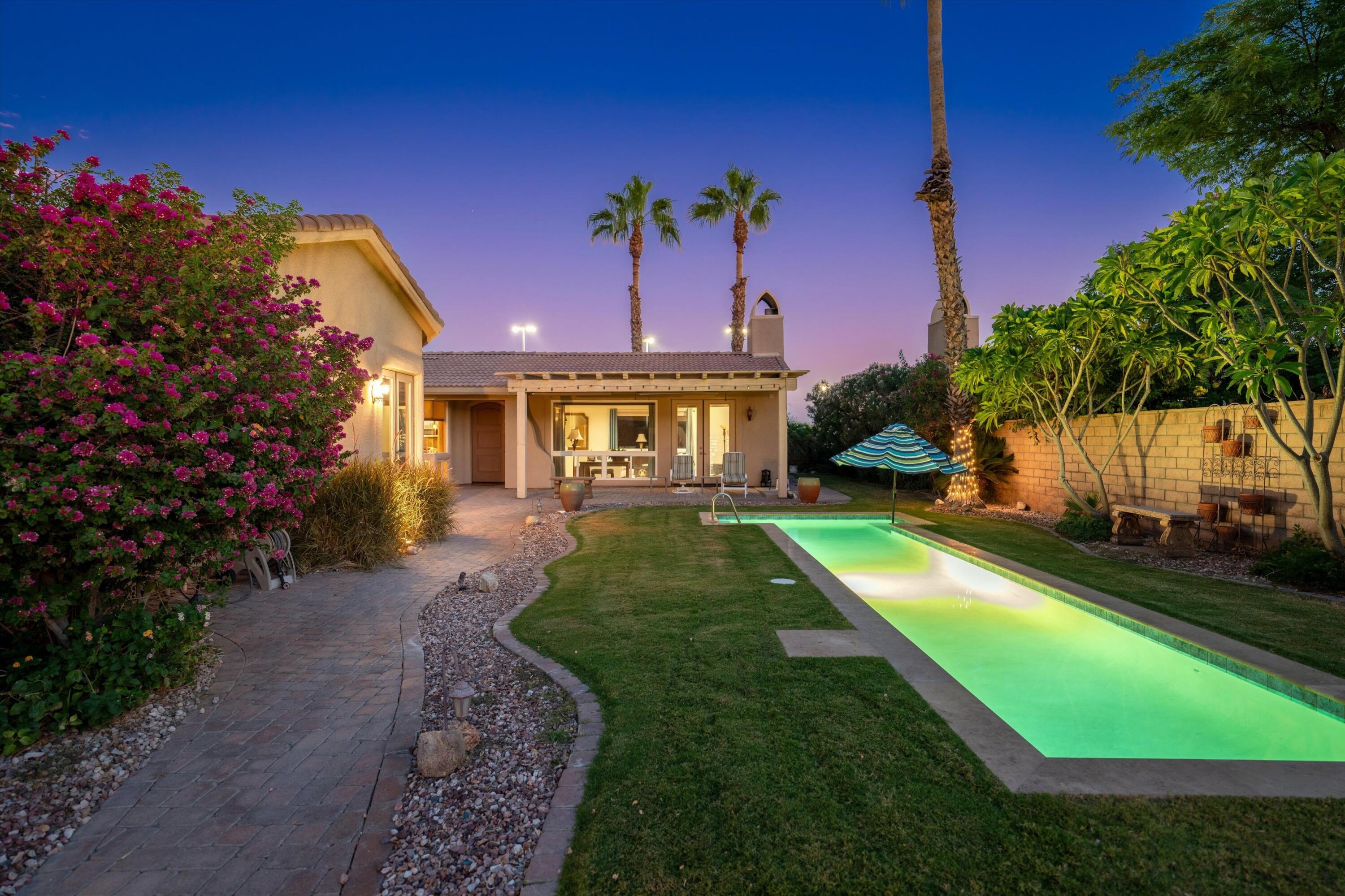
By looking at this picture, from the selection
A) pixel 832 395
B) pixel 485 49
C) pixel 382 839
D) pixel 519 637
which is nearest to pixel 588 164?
pixel 485 49

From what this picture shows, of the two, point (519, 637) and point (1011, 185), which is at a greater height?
point (1011, 185)

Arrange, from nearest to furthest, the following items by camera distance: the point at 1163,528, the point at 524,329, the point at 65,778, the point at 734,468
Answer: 1. the point at 65,778
2. the point at 1163,528
3. the point at 734,468
4. the point at 524,329

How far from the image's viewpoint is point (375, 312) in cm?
973

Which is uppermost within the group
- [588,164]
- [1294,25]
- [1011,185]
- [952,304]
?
[588,164]

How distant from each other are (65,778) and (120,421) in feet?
5.14

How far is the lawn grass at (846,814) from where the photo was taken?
1.97 m

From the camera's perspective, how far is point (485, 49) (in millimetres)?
16703

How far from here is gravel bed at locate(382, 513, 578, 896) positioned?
6.92 ft

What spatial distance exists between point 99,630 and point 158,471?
3.26 feet

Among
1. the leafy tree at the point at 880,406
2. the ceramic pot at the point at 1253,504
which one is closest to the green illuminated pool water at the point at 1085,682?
the ceramic pot at the point at 1253,504

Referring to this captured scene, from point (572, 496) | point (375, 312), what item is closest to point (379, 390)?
point (375, 312)

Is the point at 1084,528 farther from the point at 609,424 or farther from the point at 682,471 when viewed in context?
the point at 609,424

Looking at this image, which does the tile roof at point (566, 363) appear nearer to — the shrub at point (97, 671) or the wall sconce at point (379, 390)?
the wall sconce at point (379, 390)

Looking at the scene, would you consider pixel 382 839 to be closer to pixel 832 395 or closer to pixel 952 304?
pixel 952 304
